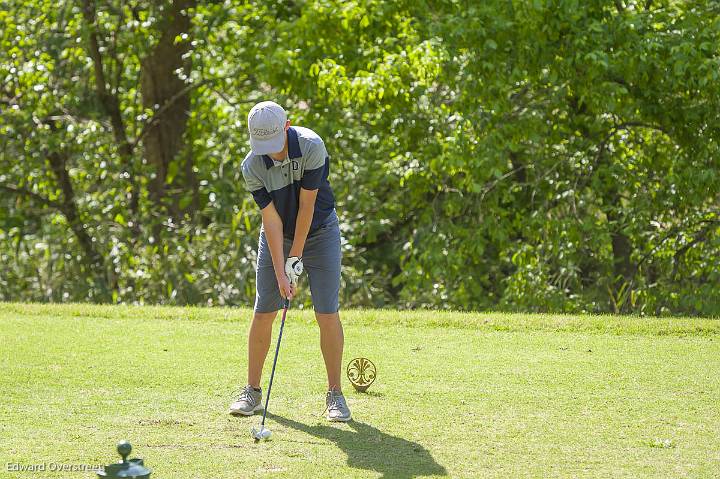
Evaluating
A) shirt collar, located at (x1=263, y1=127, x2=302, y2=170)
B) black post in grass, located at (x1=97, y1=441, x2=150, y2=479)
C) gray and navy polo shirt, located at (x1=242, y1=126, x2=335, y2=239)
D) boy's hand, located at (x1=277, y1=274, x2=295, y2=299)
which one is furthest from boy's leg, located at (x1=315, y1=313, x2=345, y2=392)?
black post in grass, located at (x1=97, y1=441, x2=150, y2=479)

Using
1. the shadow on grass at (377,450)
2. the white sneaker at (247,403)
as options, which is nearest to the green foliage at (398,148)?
the white sneaker at (247,403)

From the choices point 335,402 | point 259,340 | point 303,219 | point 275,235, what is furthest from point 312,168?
point 335,402

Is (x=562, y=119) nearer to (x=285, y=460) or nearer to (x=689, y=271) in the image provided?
(x=689, y=271)

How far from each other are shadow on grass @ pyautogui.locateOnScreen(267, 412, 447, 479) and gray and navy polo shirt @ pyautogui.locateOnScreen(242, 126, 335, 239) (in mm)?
1025

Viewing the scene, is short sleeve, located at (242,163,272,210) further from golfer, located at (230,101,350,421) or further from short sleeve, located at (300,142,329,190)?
short sleeve, located at (300,142,329,190)

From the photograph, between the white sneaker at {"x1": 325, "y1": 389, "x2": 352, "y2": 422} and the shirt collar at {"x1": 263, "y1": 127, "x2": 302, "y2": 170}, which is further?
the white sneaker at {"x1": 325, "y1": 389, "x2": 352, "y2": 422}

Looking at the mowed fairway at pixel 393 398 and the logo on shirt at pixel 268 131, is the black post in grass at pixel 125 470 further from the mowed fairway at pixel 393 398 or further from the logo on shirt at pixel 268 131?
the logo on shirt at pixel 268 131

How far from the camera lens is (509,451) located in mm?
5070

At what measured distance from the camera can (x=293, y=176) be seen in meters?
5.71

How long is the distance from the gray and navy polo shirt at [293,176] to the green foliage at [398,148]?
5773 millimetres

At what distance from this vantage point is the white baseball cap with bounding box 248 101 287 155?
18.0 ft

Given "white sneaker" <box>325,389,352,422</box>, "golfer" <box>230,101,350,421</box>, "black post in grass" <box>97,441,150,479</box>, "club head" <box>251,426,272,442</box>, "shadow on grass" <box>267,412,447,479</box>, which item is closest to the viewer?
"black post in grass" <box>97,441,150,479</box>

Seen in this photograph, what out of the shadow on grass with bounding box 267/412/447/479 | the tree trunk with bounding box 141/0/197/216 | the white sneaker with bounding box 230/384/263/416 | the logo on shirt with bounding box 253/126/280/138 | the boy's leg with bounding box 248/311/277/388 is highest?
the tree trunk with bounding box 141/0/197/216

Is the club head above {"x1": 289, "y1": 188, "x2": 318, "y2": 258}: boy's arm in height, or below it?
below
